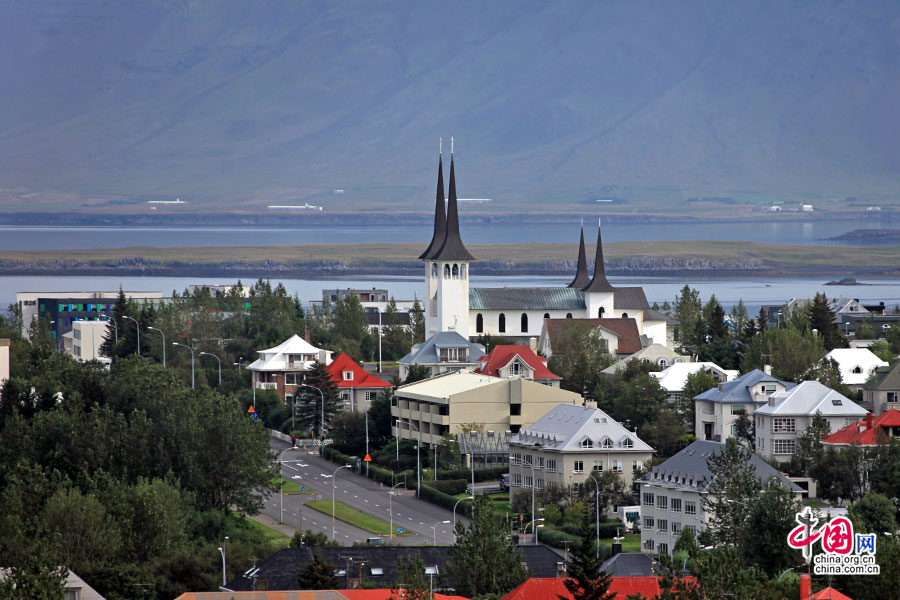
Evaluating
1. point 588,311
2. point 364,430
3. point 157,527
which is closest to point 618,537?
point 157,527

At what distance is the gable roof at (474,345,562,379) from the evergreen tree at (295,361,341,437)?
9507 millimetres

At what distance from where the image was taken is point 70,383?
272 feet

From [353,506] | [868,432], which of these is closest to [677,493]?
[353,506]

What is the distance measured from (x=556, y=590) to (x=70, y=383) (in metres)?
40.2

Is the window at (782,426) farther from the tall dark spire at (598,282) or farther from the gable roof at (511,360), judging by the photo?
the tall dark spire at (598,282)

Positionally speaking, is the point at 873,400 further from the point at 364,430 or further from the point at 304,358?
the point at 304,358

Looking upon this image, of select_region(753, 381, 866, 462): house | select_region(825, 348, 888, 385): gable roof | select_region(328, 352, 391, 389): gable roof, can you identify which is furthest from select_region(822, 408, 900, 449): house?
select_region(328, 352, 391, 389): gable roof

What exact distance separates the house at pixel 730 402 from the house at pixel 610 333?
32.2m

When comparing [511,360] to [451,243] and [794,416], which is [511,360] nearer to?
[794,416]

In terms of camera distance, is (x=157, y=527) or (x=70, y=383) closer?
(x=157, y=527)

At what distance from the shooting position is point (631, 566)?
5403 centimetres

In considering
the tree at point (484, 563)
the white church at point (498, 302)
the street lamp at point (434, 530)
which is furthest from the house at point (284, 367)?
the tree at point (484, 563)

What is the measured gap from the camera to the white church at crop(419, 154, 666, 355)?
138m

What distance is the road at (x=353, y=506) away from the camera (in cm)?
6869
